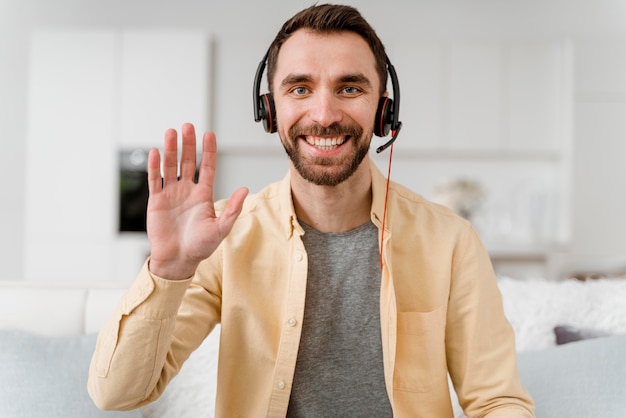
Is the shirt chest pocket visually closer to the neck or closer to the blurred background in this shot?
the neck

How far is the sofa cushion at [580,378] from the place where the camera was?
142cm

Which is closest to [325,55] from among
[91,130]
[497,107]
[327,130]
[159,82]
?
[327,130]

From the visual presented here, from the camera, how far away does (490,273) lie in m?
1.43

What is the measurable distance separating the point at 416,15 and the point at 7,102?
3.61 m

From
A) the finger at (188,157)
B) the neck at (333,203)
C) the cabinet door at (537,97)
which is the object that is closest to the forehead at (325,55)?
the neck at (333,203)

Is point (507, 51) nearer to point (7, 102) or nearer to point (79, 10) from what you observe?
point (79, 10)

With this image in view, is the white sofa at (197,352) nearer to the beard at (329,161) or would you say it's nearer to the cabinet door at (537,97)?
the beard at (329,161)

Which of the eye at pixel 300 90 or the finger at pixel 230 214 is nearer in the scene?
the finger at pixel 230 214

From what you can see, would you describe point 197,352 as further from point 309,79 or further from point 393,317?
point 309,79

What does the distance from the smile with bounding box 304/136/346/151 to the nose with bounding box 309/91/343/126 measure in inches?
1.5

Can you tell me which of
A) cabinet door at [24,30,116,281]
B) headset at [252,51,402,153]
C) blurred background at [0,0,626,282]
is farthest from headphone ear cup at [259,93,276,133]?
cabinet door at [24,30,116,281]

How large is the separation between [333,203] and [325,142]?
0.15m

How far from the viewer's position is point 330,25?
4.58 feet

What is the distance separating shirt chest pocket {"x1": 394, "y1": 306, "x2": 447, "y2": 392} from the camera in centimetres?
139
